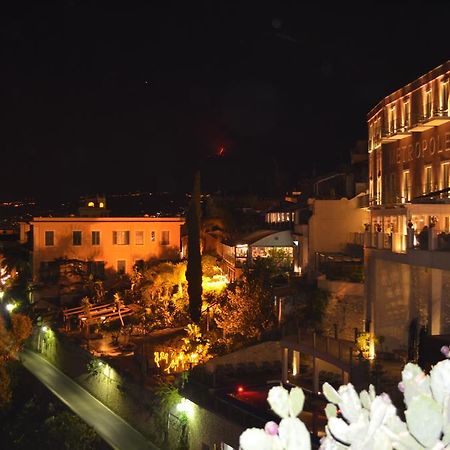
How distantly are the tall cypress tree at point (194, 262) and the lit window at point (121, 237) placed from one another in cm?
883

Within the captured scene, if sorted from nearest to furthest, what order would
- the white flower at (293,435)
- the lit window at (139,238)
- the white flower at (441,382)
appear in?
the white flower at (293,435) → the white flower at (441,382) → the lit window at (139,238)

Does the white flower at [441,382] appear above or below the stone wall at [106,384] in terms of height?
above

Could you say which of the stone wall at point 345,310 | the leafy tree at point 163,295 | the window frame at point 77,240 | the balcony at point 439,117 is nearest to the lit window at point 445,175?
the balcony at point 439,117

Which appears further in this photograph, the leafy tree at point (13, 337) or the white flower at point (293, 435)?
the leafy tree at point (13, 337)

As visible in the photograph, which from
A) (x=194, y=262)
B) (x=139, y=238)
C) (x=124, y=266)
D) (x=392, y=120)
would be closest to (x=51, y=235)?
(x=124, y=266)

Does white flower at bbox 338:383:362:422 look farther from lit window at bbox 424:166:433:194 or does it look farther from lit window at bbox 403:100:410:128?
lit window at bbox 403:100:410:128

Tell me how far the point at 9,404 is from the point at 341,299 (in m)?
12.1

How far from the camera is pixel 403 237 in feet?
58.7

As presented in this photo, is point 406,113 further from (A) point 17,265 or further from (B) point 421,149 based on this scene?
(A) point 17,265

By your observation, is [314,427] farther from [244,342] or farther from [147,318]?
[147,318]

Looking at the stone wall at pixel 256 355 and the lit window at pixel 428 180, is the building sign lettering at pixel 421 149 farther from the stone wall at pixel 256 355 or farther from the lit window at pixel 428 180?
the stone wall at pixel 256 355

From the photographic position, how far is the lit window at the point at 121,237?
37469 millimetres

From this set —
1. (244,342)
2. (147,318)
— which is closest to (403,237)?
(244,342)

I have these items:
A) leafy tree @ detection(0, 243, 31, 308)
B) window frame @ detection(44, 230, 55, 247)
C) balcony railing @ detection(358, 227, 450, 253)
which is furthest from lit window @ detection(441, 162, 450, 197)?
leafy tree @ detection(0, 243, 31, 308)
